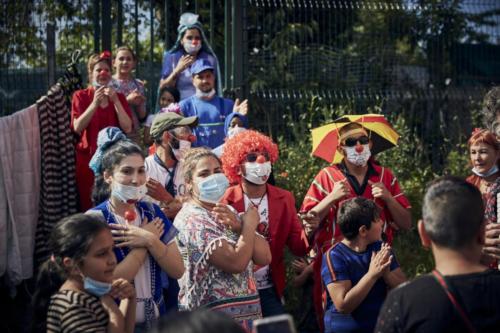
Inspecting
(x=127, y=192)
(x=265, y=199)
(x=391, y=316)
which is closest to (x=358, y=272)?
(x=265, y=199)

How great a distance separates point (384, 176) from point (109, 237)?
2.84m

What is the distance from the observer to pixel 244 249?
208 inches

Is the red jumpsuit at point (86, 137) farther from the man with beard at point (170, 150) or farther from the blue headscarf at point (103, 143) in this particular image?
the blue headscarf at point (103, 143)

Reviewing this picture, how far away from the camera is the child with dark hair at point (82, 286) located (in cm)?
426

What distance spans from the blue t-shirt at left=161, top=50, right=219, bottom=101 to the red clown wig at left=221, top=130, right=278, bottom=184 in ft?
7.06

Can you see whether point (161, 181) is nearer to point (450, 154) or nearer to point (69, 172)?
point (69, 172)

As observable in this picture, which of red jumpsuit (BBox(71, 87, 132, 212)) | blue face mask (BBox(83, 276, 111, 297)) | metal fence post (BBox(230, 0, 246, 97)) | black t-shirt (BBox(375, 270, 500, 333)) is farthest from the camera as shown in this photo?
metal fence post (BBox(230, 0, 246, 97))

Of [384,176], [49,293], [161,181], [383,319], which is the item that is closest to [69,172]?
[161,181]

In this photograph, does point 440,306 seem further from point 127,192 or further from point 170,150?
point 170,150

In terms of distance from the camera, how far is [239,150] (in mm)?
→ 6539

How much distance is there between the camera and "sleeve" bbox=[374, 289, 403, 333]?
140 inches

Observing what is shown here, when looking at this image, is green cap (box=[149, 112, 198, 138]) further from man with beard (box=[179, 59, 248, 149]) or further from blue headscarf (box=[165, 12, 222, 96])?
blue headscarf (box=[165, 12, 222, 96])

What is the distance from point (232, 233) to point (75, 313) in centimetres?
142

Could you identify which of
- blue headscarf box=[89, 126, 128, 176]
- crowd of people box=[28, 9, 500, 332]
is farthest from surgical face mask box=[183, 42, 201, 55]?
blue headscarf box=[89, 126, 128, 176]
